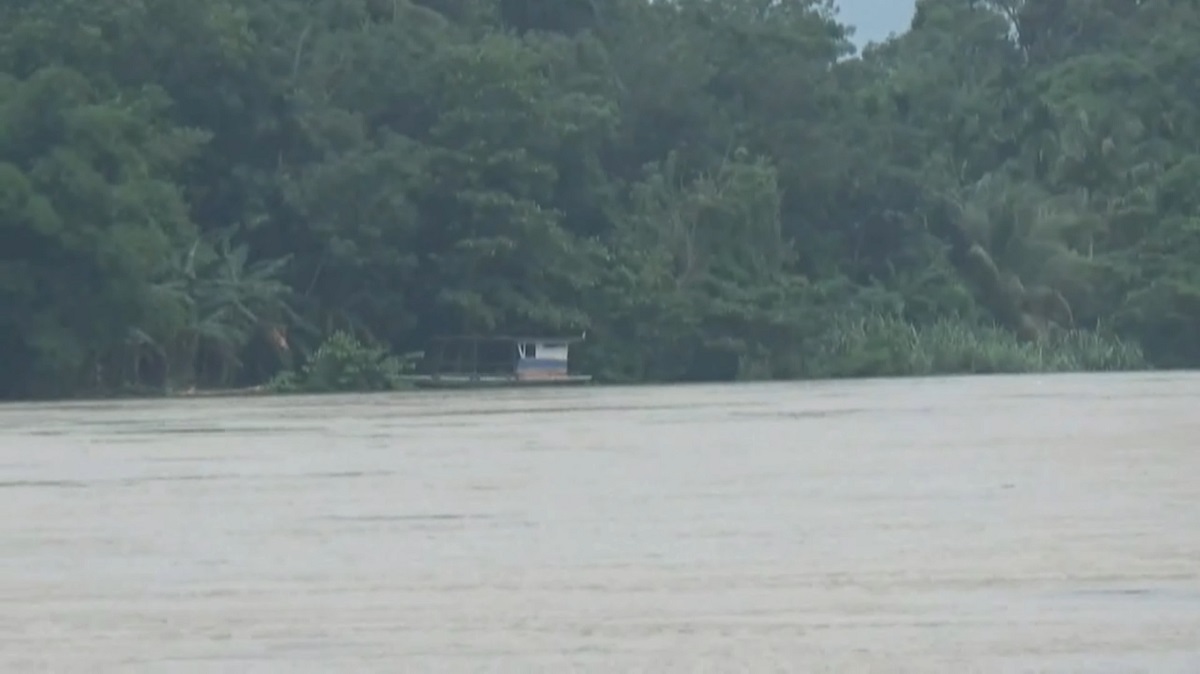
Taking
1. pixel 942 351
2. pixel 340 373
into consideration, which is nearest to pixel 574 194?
pixel 942 351

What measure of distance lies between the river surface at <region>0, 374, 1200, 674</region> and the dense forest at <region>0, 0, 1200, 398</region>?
52.1 feet

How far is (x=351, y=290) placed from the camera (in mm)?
45219

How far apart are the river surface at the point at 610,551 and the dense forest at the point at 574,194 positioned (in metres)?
15.9

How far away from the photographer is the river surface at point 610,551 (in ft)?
31.6

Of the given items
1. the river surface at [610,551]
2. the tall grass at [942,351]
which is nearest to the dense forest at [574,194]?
the tall grass at [942,351]

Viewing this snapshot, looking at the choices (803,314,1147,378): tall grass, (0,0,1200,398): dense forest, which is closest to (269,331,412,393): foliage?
(0,0,1200,398): dense forest

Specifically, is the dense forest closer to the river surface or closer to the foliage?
the foliage

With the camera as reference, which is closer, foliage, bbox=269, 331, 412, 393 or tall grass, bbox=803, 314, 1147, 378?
foliage, bbox=269, 331, 412, 393

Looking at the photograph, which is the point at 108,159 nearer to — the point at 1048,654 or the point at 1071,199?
the point at 1071,199

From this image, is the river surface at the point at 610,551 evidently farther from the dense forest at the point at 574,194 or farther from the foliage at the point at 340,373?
the foliage at the point at 340,373

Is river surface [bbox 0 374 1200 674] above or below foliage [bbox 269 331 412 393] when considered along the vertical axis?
below

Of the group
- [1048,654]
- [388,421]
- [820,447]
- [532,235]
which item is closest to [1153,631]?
[1048,654]

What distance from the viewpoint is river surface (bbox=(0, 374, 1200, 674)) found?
9.62 metres

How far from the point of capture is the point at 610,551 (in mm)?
12930
